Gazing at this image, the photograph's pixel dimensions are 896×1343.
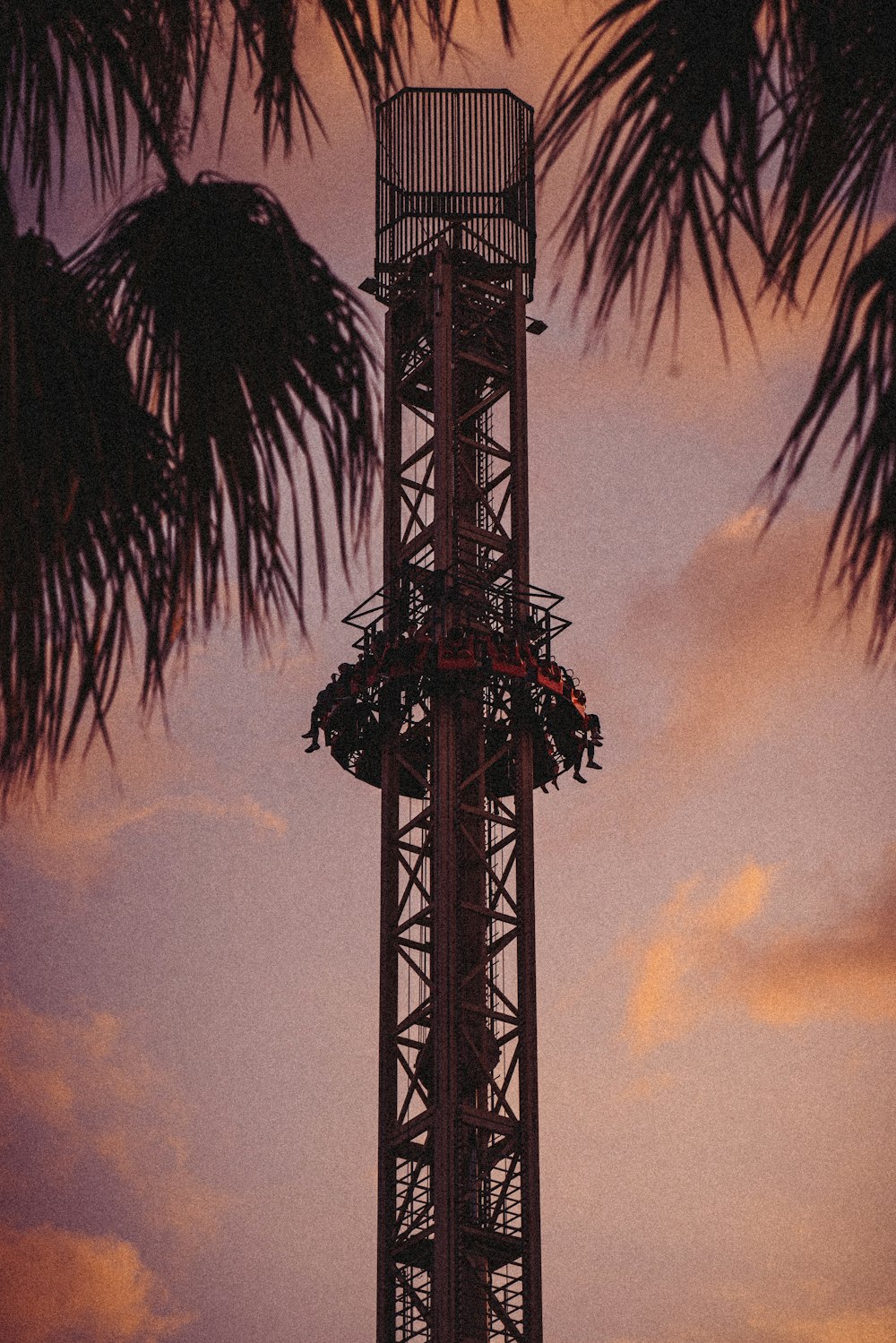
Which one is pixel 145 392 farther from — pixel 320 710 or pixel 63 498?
pixel 320 710

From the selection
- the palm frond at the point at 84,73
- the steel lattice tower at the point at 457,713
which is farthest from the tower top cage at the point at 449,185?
the palm frond at the point at 84,73

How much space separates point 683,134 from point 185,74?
232 cm

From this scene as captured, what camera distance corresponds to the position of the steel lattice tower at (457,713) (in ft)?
123

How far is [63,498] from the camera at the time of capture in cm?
713

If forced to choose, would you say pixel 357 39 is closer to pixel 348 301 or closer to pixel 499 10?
pixel 499 10

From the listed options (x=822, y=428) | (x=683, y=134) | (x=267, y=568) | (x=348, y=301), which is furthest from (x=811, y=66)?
(x=267, y=568)

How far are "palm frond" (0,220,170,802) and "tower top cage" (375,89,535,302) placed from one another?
120ft

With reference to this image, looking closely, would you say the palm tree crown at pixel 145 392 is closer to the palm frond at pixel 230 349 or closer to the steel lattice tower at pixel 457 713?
the palm frond at pixel 230 349

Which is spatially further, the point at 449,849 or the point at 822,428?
the point at 449,849

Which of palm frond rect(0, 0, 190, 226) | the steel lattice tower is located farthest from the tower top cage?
palm frond rect(0, 0, 190, 226)

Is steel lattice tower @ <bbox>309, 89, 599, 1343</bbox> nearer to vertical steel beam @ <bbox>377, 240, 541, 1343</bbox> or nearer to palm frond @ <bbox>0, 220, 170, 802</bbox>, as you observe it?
vertical steel beam @ <bbox>377, 240, 541, 1343</bbox>

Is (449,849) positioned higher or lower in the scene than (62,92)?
higher

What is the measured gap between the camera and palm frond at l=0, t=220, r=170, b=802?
7.08 meters

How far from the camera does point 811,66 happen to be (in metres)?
6.68
